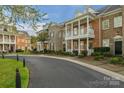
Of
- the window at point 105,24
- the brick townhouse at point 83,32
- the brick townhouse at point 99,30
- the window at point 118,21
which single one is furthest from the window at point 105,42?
the window at point 118,21

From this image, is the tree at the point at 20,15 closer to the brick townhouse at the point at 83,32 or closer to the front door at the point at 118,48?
the front door at the point at 118,48

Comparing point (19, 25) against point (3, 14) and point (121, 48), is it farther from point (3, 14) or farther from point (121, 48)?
point (121, 48)

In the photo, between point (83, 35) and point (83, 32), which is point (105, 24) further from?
point (83, 32)

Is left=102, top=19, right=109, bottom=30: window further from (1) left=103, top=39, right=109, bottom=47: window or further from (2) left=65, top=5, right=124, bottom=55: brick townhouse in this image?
(1) left=103, top=39, right=109, bottom=47: window

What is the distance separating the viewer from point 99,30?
32344 mm

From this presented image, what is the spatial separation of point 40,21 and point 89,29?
18008mm

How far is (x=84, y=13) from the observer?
34.5 m

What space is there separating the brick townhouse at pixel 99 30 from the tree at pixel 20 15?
945 centimetres

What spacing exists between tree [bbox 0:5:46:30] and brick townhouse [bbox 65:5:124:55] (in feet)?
31.0

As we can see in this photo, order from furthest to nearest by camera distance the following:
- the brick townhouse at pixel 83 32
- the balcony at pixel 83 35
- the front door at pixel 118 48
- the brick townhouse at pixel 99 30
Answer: the balcony at pixel 83 35, the brick townhouse at pixel 83 32, the brick townhouse at pixel 99 30, the front door at pixel 118 48

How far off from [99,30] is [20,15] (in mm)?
17946

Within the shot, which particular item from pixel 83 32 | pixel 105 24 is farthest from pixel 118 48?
pixel 83 32

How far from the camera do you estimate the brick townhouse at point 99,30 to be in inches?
1125

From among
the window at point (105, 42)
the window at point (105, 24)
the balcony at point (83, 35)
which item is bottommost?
the window at point (105, 42)
